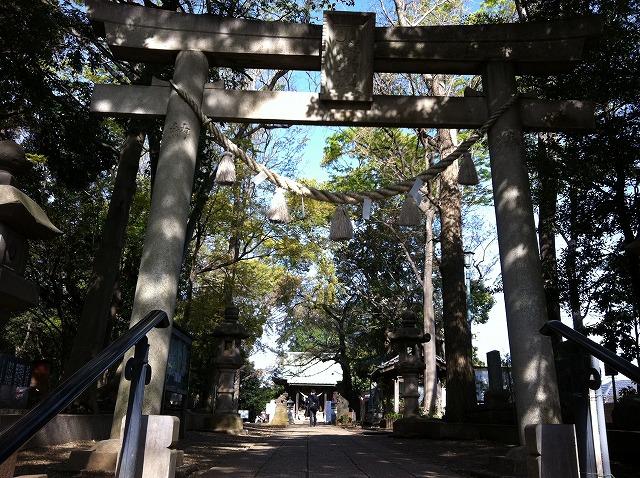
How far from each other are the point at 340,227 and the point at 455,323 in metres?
6.16

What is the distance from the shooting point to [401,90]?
15578 mm

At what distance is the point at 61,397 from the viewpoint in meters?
1.85

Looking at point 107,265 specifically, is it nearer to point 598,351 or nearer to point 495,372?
point 598,351

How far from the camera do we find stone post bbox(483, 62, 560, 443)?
4090 millimetres

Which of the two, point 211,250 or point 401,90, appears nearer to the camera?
point 401,90

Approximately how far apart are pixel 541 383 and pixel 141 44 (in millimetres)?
4795

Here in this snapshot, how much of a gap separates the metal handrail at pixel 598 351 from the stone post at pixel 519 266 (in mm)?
816

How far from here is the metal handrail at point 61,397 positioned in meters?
1.47

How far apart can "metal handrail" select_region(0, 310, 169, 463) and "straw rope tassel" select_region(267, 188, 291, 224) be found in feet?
7.88

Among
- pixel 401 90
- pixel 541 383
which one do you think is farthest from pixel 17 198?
pixel 401 90

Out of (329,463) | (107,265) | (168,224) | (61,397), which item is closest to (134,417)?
(61,397)

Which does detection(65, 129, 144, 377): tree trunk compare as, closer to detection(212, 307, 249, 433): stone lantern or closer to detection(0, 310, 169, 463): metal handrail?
detection(212, 307, 249, 433): stone lantern

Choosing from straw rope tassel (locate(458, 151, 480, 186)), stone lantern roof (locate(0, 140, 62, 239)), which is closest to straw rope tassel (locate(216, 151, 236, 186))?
stone lantern roof (locate(0, 140, 62, 239))

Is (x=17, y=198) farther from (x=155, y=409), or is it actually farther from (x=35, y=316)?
(x=35, y=316)
